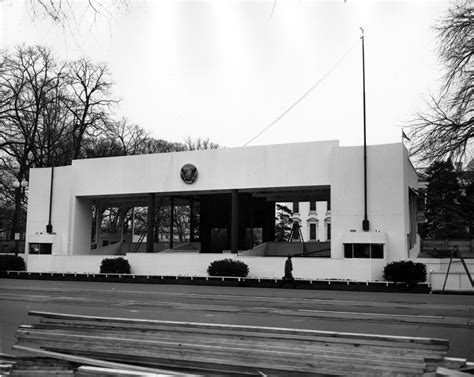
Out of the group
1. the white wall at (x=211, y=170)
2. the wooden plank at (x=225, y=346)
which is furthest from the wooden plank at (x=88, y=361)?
the white wall at (x=211, y=170)

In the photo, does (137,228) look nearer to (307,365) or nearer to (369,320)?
(369,320)

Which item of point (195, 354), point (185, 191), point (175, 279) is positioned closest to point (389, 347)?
point (195, 354)

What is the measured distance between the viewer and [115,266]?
35.0 metres

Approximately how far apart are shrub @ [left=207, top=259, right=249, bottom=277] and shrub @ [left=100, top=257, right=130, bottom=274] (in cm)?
625

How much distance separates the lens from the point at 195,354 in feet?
25.7

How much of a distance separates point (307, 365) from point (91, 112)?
48.5 metres

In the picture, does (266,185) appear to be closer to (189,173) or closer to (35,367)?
(189,173)

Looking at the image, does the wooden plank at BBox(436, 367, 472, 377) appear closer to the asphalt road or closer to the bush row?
the asphalt road

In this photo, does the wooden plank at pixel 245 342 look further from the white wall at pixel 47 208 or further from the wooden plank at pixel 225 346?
the white wall at pixel 47 208

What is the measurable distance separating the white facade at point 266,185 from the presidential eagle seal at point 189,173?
375 mm

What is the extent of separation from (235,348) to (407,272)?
2130 centimetres

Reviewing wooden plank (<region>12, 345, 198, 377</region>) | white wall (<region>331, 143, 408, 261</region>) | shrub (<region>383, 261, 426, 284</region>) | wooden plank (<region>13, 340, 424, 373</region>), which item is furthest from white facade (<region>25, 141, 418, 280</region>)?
wooden plank (<region>12, 345, 198, 377</region>)

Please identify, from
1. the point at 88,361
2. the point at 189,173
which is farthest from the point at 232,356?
the point at 189,173

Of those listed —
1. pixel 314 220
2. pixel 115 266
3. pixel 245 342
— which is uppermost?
pixel 314 220
